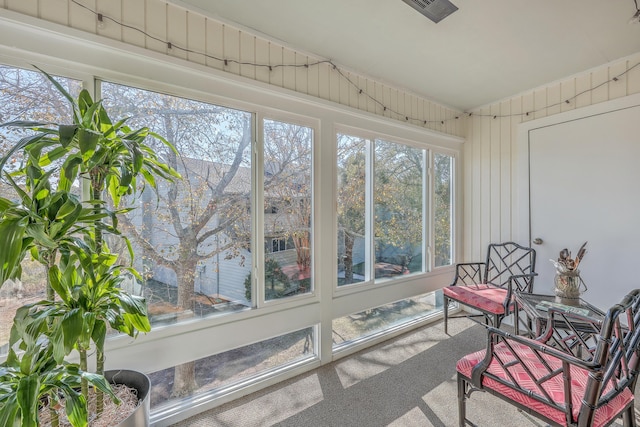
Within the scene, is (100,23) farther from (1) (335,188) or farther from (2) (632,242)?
(2) (632,242)

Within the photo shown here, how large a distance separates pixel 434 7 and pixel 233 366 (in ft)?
9.05

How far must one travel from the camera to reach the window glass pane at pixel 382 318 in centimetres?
264

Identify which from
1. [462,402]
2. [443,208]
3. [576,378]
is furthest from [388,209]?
[576,378]

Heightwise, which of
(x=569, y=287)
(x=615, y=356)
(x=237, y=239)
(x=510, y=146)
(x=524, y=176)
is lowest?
(x=615, y=356)

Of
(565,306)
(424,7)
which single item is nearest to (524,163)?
(565,306)

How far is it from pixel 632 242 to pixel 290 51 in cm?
322

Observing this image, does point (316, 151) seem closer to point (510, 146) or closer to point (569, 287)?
point (569, 287)

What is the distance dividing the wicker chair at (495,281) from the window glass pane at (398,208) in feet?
1.72

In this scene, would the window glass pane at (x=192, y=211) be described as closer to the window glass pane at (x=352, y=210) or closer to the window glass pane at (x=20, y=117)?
the window glass pane at (x=20, y=117)

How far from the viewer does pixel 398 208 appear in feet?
9.88

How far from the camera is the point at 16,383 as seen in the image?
0.94m

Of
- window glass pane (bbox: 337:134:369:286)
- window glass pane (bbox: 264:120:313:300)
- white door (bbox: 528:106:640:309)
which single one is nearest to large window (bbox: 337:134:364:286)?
window glass pane (bbox: 337:134:369:286)

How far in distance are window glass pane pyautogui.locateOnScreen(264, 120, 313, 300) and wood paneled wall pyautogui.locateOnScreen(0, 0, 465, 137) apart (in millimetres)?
393

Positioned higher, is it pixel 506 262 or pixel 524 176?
pixel 524 176
